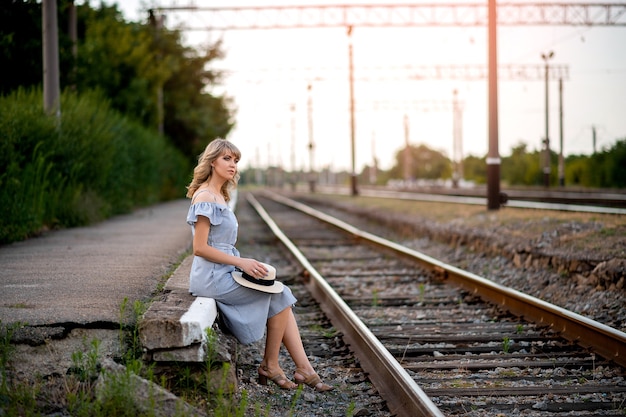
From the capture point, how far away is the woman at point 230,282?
15.7 feet

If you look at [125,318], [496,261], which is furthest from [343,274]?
[125,318]

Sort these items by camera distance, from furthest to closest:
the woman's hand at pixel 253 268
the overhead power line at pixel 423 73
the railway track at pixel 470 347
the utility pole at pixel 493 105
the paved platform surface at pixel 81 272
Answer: the overhead power line at pixel 423 73
the utility pole at pixel 493 105
the paved platform surface at pixel 81 272
the woman's hand at pixel 253 268
the railway track at pixel 470 347

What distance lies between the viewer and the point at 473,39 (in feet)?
107

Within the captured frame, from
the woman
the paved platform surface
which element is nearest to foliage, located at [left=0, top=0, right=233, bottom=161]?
the paved platform surface

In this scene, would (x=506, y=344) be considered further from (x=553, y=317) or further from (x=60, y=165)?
(x=60, y=165)

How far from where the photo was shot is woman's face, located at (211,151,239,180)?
499 centimetres

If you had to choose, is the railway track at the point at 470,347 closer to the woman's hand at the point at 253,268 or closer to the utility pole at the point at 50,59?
the woman's hand at the point at 253,268

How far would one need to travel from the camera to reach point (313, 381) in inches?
190

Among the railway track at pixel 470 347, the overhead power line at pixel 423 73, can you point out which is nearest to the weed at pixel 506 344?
the railway track at pixel 470 347

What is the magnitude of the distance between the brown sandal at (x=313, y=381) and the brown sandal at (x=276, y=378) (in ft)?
0.21

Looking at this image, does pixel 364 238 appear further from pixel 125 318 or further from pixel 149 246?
pixel 125 318

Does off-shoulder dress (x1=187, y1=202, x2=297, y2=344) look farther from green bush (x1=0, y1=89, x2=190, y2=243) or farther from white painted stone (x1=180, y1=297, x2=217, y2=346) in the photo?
green bush (x1=0, y1=89, x2=190, y2=243)

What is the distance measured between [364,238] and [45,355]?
10.2 meters

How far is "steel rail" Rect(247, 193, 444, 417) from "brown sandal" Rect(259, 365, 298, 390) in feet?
1.86
